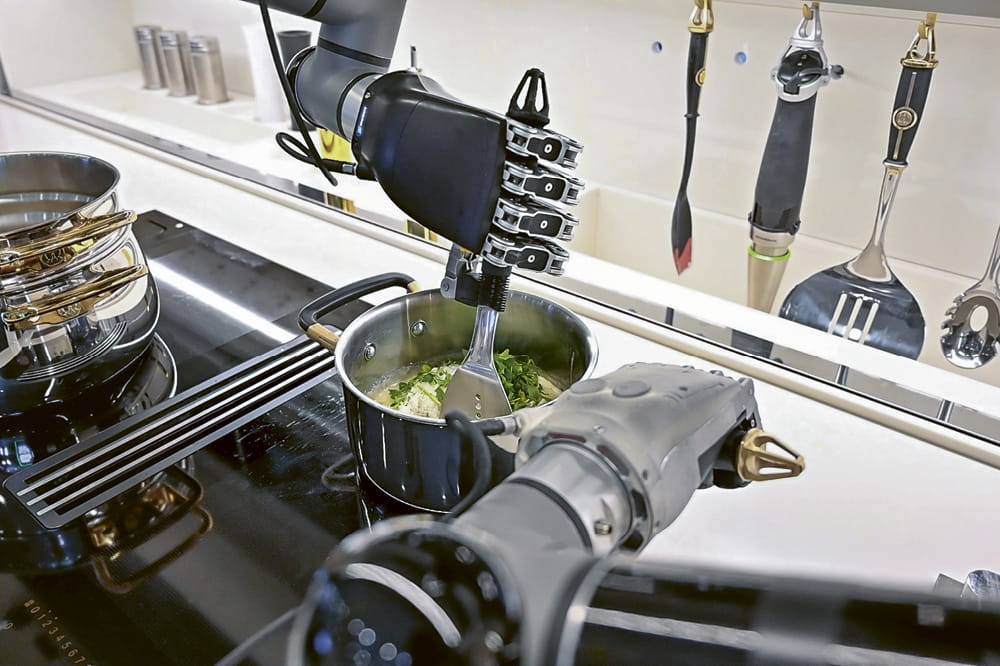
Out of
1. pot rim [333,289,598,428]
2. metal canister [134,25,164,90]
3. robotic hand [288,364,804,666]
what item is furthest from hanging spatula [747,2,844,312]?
metal canister [134,25,164,90]

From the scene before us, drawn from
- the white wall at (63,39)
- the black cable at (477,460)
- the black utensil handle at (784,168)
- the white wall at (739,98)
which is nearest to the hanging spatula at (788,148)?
the black utensil handle at (784,168)

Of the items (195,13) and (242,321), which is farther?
(195,13)

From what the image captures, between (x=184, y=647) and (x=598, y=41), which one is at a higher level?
(x=598, y=41)

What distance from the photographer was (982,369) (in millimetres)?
857

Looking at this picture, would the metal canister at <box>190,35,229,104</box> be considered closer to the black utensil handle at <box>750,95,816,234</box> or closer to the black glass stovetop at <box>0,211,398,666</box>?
the black glass stovetop at <box>0,211,398,666</box>

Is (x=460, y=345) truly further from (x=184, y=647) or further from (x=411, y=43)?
(x=411, y=43)

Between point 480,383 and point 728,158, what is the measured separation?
58cm

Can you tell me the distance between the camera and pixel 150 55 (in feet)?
5.35

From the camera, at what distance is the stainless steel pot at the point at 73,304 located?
64cm

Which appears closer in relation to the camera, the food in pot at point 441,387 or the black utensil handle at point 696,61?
the food in pot at point 441,387

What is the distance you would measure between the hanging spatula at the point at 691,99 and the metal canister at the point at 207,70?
1025 millimetres

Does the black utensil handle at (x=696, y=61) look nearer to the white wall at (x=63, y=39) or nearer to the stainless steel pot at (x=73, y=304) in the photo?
the stainless steel pot at (x=73, y=304)

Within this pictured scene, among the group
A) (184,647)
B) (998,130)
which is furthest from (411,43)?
(184,647)

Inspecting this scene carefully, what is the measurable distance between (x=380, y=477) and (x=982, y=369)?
681 mm
